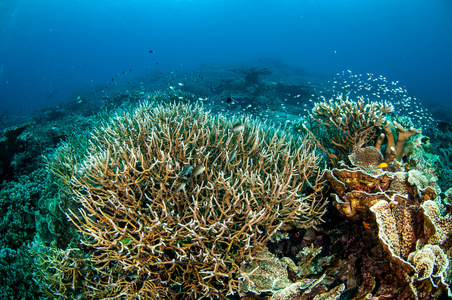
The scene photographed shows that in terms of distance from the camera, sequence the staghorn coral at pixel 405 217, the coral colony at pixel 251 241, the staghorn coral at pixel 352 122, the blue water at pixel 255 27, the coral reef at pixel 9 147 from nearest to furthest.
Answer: the staghorn coral at pixel 405 217 < the coral colony at pixel 251 241 < the staghorn coral at pixel 352 122 < the coral reef at pixel 9 147 < the blue water at pixel 255 27

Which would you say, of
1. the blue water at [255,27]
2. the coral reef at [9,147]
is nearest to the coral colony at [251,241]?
the coral reef at [9,147]

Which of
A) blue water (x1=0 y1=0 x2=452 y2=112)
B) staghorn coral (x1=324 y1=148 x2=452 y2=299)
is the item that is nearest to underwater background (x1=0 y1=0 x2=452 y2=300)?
staghorn coral (x1=324 y1=148 x2=452 y2=299)

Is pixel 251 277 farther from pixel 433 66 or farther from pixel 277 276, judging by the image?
pixel 433 66

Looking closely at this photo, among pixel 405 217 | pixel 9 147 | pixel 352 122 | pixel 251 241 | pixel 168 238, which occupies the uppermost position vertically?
pixel 352 122

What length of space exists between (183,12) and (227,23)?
28664mm

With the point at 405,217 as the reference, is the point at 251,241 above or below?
below

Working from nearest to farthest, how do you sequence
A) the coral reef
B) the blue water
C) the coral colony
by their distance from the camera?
the coral colony < the coral reef < the blue water

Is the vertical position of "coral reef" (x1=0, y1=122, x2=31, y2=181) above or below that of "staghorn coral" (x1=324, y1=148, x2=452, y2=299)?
below

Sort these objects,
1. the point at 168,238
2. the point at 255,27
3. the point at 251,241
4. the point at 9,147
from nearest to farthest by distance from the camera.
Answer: the point at 168,238, the point at 251,241, the point at 9,147, the point at 255,27

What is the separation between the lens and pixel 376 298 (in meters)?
2.23

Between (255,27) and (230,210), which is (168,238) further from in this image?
(255,27)

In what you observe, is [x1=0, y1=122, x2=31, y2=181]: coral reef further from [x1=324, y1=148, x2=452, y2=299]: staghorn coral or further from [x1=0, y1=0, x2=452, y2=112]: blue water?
[x1=0, y1=0, x2=452, y2=112]: blue water

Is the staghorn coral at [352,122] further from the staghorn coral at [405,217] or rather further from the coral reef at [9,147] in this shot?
the coral reef at [9,147]

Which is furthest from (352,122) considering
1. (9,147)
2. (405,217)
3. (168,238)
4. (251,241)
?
(9,147)
